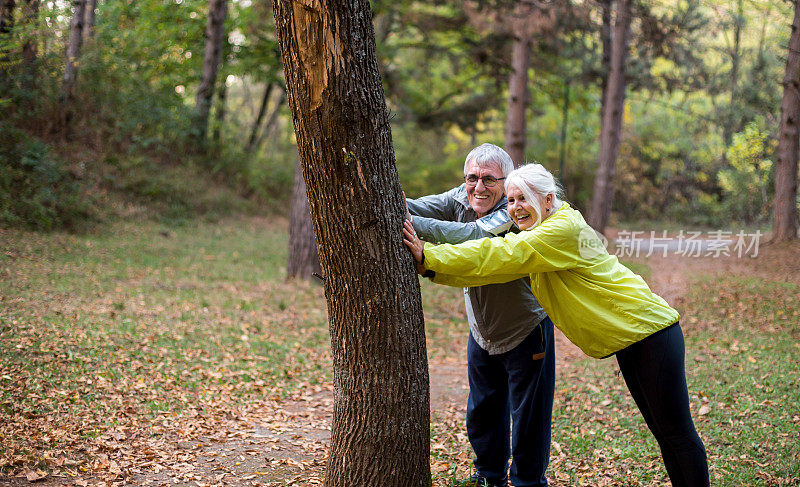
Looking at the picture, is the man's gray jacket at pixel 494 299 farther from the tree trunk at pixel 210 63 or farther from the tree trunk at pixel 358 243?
the tree trunk at pixel 210 63

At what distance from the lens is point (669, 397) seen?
3.11m

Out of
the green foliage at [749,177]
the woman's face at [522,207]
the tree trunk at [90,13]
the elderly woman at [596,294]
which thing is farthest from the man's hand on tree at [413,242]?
the green foliage at [749,177]

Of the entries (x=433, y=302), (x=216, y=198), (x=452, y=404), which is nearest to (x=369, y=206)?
(x=452, y=404)

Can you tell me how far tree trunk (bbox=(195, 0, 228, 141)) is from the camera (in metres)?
18.8

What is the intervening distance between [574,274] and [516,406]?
0.91 m

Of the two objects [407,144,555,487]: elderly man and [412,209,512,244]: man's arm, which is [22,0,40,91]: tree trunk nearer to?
[407,144,555,487]: elderly man

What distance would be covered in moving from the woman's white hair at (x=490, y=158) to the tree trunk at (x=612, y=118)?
13.4 m

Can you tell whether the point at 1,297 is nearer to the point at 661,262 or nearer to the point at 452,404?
the point at 452,404

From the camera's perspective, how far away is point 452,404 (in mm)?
6086

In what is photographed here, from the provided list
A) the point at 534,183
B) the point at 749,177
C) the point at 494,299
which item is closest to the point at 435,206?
the point at 494,299

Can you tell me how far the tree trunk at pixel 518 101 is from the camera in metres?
12.3

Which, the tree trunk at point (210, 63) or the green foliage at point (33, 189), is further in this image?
the tree trunk at point (210, 63)

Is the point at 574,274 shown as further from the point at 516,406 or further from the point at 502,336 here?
the point at 516,406

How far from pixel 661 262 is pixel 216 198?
1182cm
